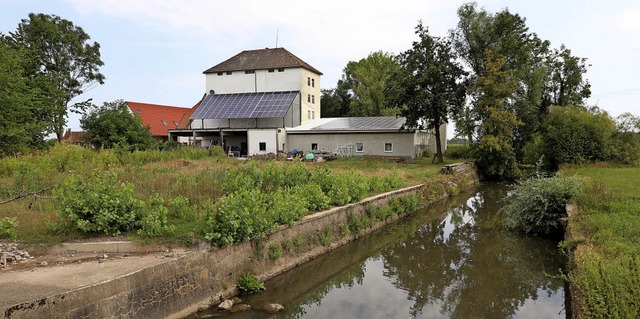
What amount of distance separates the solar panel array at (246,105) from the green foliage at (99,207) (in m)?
26.8

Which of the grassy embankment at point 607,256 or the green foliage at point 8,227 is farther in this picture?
the green foliage at point 8,227

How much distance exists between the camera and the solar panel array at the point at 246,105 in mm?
35406

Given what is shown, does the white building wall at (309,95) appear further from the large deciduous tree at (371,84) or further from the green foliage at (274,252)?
the green foliage at (274,252)

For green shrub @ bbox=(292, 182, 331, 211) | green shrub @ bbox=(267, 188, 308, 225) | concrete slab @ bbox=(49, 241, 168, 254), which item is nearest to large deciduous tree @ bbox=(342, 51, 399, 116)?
green shrub @ bbox=(292, 182, 331, 211)

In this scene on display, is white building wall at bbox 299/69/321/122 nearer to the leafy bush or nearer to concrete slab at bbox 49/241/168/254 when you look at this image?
the leafy bush

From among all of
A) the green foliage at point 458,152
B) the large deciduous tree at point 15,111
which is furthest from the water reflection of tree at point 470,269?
the green foliage at point 458,152

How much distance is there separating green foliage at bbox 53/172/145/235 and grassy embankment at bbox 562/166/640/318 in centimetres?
753

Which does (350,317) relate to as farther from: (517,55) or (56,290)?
(517,55)

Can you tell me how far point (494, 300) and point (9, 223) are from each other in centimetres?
943

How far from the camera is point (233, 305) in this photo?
7.21 m

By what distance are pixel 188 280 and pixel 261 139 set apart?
2827 cm

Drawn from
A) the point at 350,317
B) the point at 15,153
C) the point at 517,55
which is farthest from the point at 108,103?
the point at 517,55

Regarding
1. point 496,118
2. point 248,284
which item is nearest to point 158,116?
point 496,118

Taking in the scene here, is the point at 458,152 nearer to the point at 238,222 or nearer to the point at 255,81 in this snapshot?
the point at 255,81
